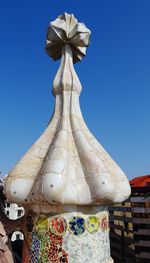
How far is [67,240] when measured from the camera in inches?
367

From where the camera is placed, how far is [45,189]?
8.96 metres

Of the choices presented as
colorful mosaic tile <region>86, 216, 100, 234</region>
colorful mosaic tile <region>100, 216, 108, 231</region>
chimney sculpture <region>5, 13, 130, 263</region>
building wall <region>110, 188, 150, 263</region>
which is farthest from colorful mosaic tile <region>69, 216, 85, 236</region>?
building wall <region>110, 188, 150, 263</region>

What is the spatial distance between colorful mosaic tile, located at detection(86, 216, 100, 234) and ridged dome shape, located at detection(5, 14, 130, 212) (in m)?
0.75

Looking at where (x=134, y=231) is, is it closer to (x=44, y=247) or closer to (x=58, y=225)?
(x=44, y=247)

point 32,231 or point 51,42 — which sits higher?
point 51,42

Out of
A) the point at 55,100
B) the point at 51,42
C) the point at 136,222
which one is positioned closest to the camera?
the point at 55,100

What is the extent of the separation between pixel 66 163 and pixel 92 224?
2451 millimetres

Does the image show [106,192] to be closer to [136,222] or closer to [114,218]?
[136,222]

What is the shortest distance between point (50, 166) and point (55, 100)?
4060 mm

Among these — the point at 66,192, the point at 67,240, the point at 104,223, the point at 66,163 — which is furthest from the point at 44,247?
the point at 66,163

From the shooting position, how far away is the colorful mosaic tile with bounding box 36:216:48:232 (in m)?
9.60

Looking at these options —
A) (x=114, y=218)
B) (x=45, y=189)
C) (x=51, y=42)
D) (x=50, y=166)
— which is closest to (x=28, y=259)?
(x=45, y=189)

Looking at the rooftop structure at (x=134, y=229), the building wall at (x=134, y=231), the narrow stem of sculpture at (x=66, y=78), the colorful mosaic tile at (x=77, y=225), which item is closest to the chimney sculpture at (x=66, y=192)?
the colorful mosaic tile at (x=77, y=225)

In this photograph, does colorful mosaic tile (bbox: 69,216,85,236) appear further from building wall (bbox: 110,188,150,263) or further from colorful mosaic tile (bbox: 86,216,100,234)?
building wall (bbox: 110,188,150,263)
